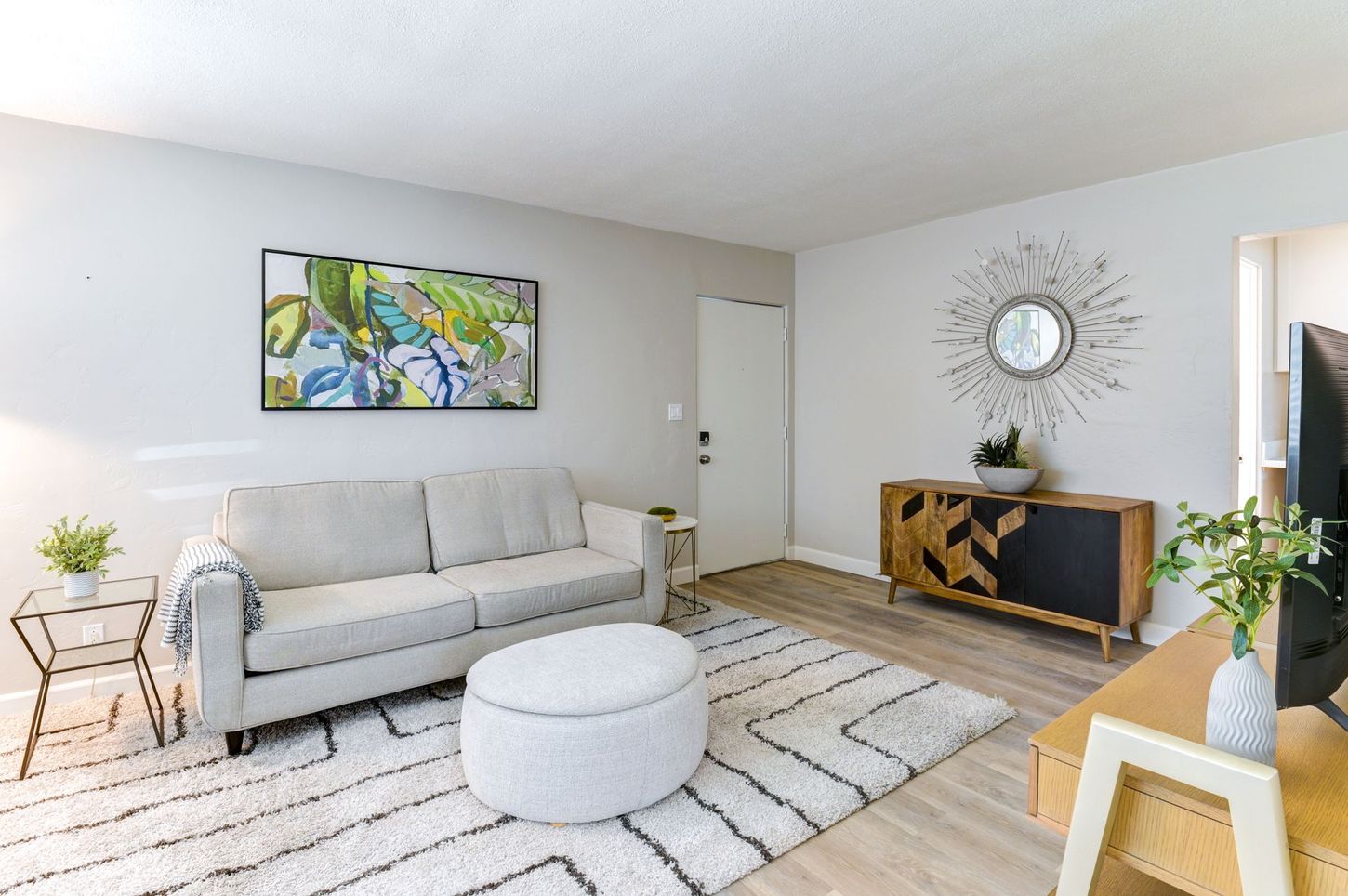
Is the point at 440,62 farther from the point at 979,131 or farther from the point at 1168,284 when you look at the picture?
the point at 1168,284

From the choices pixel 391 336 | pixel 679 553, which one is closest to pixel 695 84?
pixel 391 336

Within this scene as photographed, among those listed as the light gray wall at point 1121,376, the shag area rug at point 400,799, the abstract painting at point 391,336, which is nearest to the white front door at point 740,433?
the light gray wall at point 1121,376

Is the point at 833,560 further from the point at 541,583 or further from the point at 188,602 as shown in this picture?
the point at 188,602

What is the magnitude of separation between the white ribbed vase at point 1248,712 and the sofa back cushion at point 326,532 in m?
3.05

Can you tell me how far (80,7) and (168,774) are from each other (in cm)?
238

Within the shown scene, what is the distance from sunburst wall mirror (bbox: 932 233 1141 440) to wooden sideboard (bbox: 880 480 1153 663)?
57 centimetres

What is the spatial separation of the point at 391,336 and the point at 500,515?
1.06m

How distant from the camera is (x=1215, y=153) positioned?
3262 millimetres

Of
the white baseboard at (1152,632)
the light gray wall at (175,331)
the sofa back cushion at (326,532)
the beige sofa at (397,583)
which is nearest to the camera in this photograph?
the beige sofa at (397,583)

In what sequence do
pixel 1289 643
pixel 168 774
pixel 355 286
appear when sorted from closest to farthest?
pixel 1289 643 < pixel 168 774 < pixel 355 286

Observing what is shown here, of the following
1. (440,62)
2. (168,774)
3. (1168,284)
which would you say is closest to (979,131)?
(1168,284)

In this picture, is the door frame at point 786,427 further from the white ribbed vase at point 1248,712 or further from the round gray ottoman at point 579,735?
the white ribbed vase at point 1248,712

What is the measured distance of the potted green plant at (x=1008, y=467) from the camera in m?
3.80

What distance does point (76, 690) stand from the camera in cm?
294
